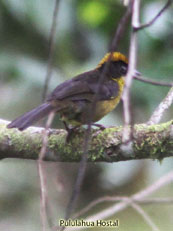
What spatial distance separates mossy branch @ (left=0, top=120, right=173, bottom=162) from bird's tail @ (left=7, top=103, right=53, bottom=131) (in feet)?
0.65

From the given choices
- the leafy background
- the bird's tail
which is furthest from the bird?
the leafy background

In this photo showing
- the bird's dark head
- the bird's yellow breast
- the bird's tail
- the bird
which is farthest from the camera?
the bird's dark head

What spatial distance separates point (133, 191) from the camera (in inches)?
200

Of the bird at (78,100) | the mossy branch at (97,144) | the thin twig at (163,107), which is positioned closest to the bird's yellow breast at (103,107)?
the bird at (78,100)

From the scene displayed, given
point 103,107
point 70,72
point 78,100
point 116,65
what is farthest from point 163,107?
point 70,72

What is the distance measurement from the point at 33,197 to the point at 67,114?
2.03 metres

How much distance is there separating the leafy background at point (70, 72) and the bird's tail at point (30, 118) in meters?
1.09

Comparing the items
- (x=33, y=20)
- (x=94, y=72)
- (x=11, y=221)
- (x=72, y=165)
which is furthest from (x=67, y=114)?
(x=11, y=221)

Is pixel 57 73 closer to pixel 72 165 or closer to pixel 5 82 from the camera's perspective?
pixel 5 82

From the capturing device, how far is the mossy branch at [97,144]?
3.04m

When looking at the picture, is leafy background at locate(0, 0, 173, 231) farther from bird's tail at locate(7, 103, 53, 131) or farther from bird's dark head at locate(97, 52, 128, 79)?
bird's tail at locate(7, 103, 53, 131)

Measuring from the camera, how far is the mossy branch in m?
3.04

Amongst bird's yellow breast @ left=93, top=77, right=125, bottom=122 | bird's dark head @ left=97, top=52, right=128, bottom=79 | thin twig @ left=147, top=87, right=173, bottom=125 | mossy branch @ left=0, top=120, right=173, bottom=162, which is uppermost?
bird's dark head @ left=97, top=52, right=128, bottom=79

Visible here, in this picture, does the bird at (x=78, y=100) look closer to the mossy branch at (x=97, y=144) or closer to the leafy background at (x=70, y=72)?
the mossy branch at (x=97, y=144)
